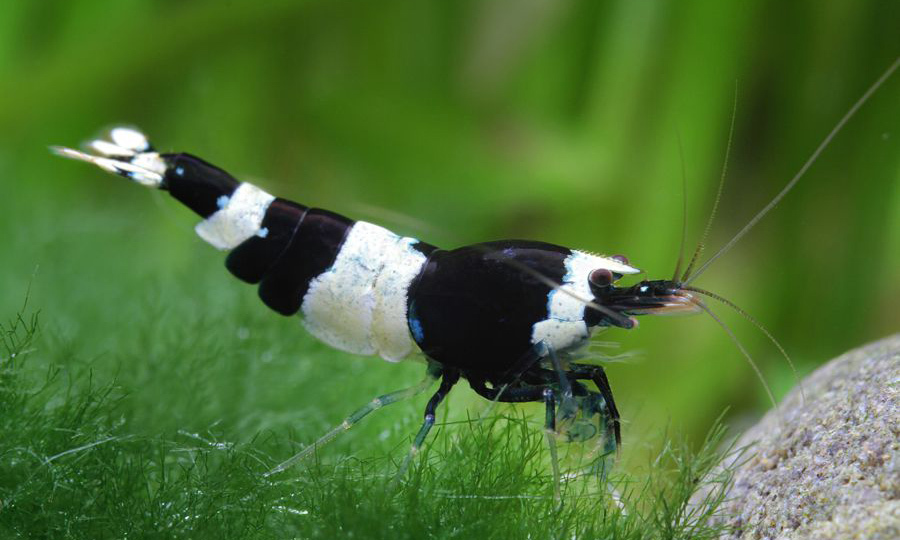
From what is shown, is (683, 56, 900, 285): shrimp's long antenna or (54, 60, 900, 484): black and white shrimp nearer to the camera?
(683, 56, 900, 285): shrimp's long antenna

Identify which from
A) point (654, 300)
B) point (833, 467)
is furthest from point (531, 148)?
point (833, 467)

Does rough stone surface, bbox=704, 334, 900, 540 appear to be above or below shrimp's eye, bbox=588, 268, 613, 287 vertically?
below

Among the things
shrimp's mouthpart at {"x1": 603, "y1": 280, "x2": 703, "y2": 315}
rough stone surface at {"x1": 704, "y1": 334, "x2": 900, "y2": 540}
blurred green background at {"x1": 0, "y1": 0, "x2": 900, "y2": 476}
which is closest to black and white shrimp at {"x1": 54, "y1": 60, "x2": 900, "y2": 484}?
shrimp's mouthpart at {"x1": 603, "y1": 280, "x2": 703, "y2": 315}

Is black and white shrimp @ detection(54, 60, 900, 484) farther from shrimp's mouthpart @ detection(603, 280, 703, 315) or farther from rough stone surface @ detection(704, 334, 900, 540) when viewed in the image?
rough stone surface @ detection(704, 334, 900, 540)

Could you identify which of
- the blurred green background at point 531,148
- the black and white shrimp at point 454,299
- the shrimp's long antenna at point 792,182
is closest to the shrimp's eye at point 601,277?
the black and white shrimp at point 454,299

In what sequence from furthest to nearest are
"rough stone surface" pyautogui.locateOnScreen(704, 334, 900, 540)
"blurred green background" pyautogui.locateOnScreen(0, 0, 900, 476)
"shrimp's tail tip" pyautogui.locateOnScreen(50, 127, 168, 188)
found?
"blurred green background" pyautogui.locateOnScreen(0, 0, 900, 476) < "shrimp's tail tip" pyautogui.locateOnScreen(50, 127, 168, 188) < "rough stone surface" pyautogui.locateOnScreen(704, 334, 900, 540)

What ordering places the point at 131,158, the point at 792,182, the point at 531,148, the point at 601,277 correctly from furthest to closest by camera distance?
the point at 531,148 < the point at 131,158 < the point at 601,277 < the point at 792,182

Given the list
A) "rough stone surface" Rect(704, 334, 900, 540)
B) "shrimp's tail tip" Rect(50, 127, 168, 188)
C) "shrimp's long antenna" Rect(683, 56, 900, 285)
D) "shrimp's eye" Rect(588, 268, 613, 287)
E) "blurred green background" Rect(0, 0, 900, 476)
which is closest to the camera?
"rough stone surface" Rect(704, 334, 900, 540)

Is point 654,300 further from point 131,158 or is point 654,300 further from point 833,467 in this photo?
point 131,158
